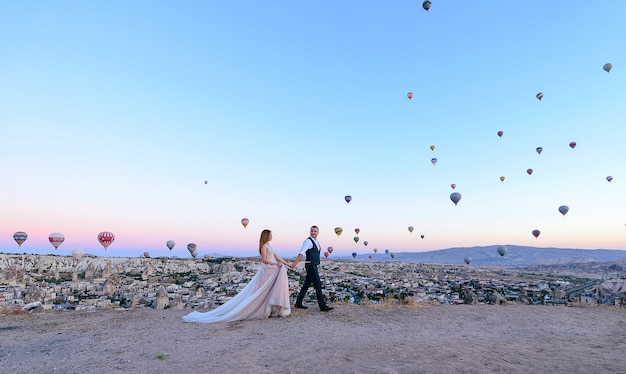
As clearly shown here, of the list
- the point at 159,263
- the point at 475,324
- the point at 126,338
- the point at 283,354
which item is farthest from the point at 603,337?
the point at 159,263

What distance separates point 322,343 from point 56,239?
49162mm

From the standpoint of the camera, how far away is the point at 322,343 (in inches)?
276

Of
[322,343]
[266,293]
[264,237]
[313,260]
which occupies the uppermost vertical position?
[264,237]

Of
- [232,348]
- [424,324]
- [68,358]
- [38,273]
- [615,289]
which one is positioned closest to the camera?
[68,358]

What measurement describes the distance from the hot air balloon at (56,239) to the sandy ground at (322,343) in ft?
135

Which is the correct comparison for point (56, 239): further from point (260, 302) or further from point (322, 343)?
point (322, 343)

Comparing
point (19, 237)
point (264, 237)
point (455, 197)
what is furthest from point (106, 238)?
point (455, 197)

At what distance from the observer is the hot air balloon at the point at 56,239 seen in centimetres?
4367

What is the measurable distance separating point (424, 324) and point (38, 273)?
61905 mm

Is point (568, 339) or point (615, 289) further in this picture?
point (615, 289)

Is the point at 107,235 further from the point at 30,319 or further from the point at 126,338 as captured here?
the point at 126,338

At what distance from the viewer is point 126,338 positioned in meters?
7.54

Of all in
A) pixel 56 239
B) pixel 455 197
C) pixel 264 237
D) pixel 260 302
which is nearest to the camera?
pixel 260 302

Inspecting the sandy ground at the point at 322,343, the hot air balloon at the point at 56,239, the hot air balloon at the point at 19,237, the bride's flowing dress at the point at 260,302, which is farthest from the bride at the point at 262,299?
the hot air balloon at the point at 19,237
